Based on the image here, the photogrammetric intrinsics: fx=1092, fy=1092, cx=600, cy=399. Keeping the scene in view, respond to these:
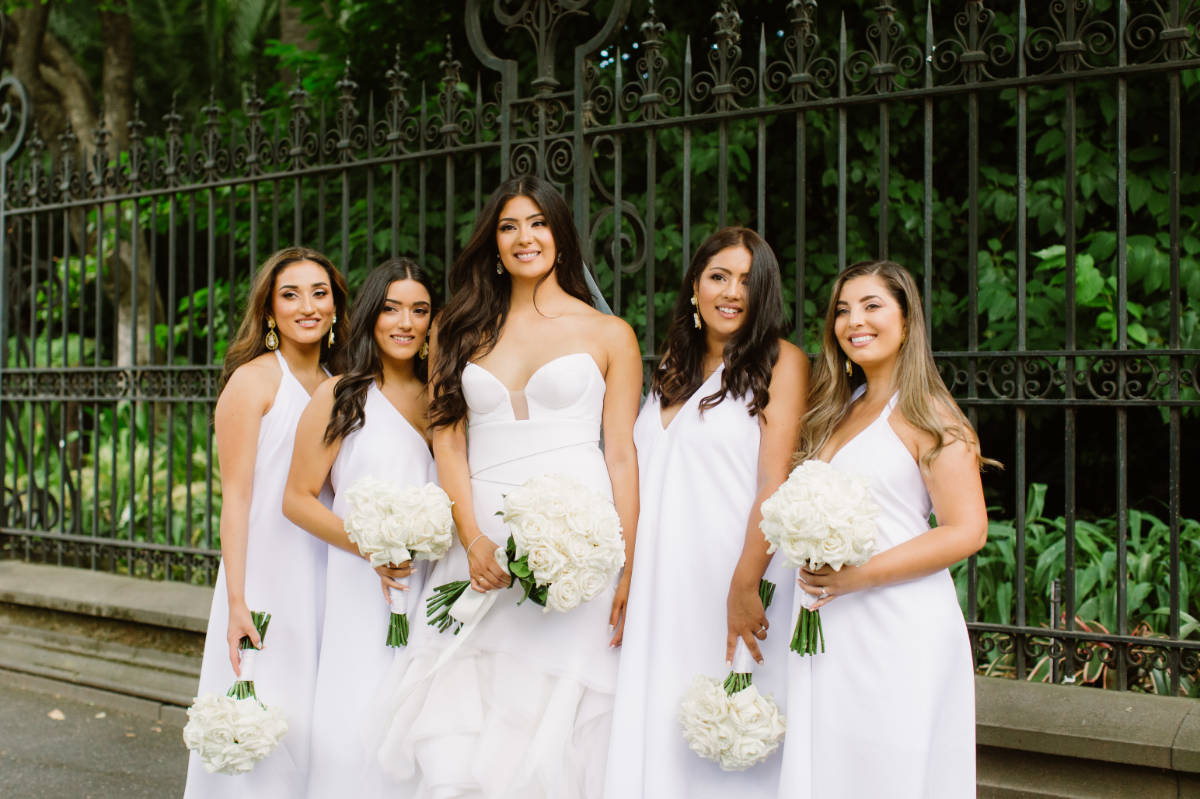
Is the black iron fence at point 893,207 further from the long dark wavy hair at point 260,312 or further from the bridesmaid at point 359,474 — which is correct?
the bridesmaid at point 359,474

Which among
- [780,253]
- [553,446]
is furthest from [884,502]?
[780,253]

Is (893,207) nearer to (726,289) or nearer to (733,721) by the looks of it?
(726,289)

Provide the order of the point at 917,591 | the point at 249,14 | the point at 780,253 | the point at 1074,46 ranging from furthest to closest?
1. the point at 249,14
2. the point at 780,253
3. the point at 1074,46
4. the point at 917,591

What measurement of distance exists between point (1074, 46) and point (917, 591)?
2.15 meters

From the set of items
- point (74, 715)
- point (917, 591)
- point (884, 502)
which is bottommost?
point (74, 715)

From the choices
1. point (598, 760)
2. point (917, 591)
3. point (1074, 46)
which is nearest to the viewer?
point (917, 591)

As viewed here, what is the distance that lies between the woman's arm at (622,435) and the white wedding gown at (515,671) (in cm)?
3

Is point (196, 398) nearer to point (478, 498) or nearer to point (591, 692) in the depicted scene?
point (478, 498)

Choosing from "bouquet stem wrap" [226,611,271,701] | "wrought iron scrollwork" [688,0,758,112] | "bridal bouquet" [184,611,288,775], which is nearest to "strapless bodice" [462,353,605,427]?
"bouquet stem wrap" [226,611,271,701]

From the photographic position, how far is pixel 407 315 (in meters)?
3.58

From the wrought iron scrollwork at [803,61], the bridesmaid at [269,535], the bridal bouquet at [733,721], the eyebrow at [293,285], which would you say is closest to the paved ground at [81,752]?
the bridesmaid at [269,535]

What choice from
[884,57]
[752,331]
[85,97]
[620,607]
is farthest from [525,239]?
→ [85,97]

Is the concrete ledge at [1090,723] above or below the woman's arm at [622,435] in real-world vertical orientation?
below

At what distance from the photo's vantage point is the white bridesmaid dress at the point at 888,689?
2.80 meters
